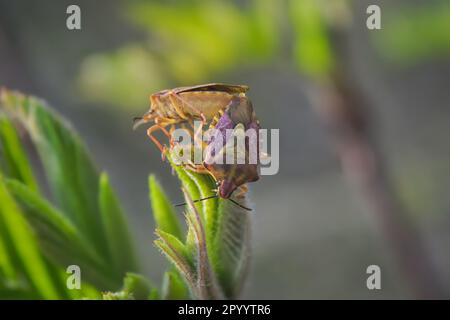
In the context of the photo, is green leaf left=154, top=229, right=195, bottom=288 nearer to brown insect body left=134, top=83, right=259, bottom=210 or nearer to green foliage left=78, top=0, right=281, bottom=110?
brown insect body left=134, top=83, right=259, bottom=210

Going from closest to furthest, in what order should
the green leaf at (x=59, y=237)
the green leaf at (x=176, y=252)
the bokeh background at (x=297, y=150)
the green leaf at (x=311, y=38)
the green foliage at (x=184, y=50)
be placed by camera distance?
the green leaf at (x=176, y=252), the green leaf at (x=59, y=237), the green leaf at (x=311, y=38), the green foliage at (x=184, y=50), the bokeh background at (x=297, y=150)

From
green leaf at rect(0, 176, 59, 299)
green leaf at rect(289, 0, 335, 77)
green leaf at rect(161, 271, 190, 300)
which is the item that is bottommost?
green leaf at rect(161, 271, 190, 300)

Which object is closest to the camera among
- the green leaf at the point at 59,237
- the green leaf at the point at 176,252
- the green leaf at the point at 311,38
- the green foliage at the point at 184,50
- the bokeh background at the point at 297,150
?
the green leaf at the point at 176,252

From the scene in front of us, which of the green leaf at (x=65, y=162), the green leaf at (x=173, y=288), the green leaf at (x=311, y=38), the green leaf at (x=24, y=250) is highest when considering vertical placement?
the green leaf at (x=311, y=38)

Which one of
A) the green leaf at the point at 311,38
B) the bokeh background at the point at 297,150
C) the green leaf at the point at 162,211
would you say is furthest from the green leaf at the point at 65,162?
the bokeh background at the point at 297,150

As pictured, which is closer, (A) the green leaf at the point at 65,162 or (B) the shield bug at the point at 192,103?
(B) the shield bug at the point at 192,103

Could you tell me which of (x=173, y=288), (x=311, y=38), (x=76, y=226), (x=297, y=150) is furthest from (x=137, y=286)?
(x=297, y=150)

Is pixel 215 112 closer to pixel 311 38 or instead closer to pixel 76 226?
pixel 76 226

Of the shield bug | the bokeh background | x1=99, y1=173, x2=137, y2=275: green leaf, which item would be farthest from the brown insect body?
the bokeh background

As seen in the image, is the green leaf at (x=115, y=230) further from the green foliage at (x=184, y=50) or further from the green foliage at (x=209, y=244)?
the green foliage at (x=184, y=50)
